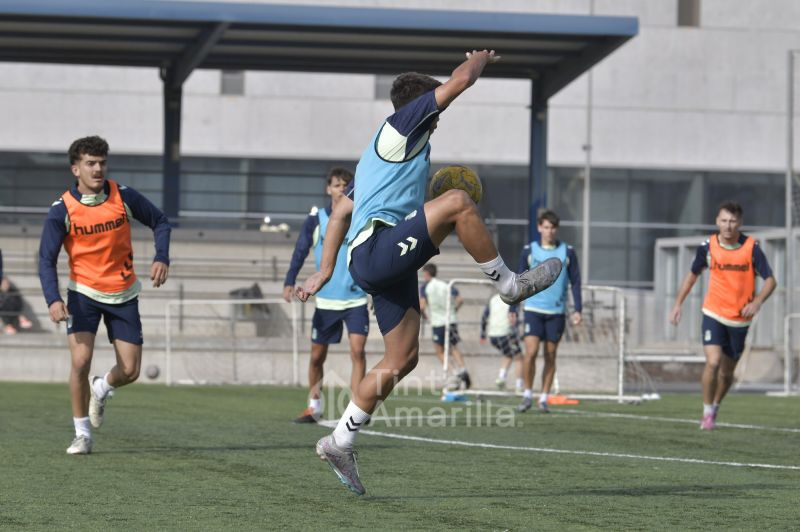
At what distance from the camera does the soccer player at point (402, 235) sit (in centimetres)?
677

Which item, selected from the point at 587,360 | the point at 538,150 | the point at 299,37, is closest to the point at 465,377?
the point at 587,360

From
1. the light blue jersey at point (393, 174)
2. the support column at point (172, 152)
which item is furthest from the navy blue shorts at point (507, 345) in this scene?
the light blue jersey at point (393, 174)

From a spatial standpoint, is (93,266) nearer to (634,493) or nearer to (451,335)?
(634,493)

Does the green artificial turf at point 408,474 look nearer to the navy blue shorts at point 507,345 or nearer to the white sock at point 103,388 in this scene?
the white sock at point 103,388

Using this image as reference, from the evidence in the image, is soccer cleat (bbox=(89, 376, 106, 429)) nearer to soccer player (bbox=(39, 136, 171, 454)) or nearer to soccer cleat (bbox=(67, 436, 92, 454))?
soccer player (bbox=(39, 136, 171, 454))

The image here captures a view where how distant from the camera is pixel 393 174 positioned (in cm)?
701

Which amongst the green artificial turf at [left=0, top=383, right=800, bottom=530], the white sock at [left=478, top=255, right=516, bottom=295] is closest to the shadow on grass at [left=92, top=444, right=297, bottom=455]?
the green artificial turf at [left=0, top=383, right=800, bottom=530]

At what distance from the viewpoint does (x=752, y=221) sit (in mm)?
45469

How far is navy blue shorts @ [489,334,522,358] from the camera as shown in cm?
2145

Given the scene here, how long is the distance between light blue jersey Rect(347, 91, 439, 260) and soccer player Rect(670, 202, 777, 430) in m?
6.27

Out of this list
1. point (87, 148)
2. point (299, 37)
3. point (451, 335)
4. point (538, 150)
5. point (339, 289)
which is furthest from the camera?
point (538, 150)

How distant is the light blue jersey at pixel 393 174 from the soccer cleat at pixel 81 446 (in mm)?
3194

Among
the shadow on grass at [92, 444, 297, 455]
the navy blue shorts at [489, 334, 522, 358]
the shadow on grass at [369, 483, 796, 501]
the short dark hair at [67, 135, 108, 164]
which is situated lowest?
the shadow on grass at [92, 444, 297, 455]

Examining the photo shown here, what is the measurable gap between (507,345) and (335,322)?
960 cm
